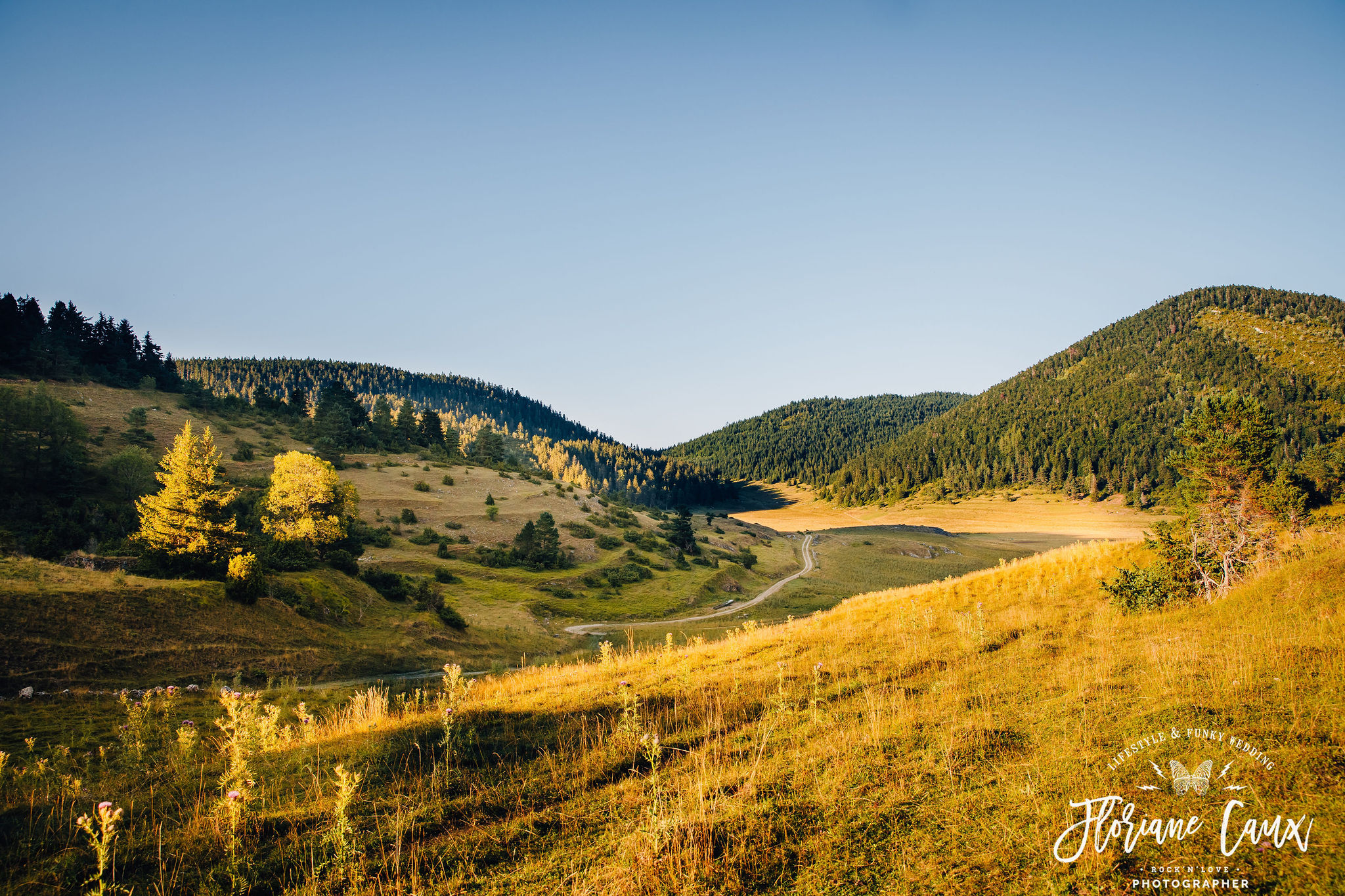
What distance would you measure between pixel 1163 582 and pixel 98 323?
409ft

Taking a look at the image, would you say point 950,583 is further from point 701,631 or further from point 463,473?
point 463,473

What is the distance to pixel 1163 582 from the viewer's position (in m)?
10.9

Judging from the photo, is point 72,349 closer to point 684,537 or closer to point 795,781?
point 684,537

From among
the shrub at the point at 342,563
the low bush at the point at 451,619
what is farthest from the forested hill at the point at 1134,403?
the shrub at the point at 342,563

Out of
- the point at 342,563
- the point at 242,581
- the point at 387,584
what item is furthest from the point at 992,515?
the point at 242,581

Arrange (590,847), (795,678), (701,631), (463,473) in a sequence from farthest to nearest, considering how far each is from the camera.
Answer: (463,473) → (701,631) → (795,678) → (590,847)

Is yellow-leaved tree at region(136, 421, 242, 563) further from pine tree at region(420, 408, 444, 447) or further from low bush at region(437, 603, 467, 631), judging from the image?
pine tree at region(420, 408, 444, 447)

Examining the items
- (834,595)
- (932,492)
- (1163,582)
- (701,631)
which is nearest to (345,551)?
(701,631)

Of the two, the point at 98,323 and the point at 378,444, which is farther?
the point at 378,444

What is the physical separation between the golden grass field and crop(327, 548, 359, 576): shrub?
335 feet

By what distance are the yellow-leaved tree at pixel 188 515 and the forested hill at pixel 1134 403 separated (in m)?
153

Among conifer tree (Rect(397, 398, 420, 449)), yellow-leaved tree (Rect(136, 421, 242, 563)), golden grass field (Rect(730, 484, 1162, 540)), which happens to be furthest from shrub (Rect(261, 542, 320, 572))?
golden grass field (Rect(730, 484, 1162, 540))

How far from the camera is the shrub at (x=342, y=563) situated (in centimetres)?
3628
